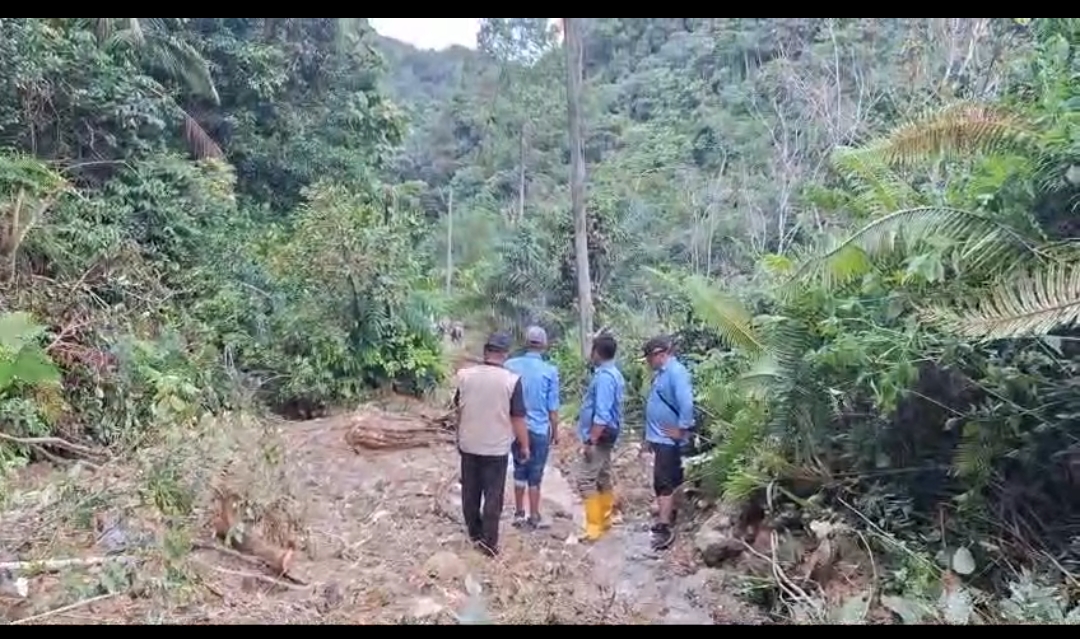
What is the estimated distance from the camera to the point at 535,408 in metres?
5.70

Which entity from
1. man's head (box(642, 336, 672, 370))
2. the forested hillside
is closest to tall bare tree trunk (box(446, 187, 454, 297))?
the forested hillside

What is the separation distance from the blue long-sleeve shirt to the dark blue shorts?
29.3 inches

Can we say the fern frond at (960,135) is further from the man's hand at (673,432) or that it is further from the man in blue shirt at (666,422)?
the man's hand at (673,432)

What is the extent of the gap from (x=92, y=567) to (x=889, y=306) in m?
4.00

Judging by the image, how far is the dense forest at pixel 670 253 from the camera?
396cm

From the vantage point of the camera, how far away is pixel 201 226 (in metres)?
11.9

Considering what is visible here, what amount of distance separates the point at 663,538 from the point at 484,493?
1.29m

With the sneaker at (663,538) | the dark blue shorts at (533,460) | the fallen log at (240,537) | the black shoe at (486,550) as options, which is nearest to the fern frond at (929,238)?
the sneaker at (663,538)

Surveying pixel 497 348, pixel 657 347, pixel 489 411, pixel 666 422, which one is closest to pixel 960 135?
pixel 657 347

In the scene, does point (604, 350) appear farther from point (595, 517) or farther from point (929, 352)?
point (929, 352)

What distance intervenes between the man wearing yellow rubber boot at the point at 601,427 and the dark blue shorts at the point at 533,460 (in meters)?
0.30

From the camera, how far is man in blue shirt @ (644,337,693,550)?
5359 millimetres
